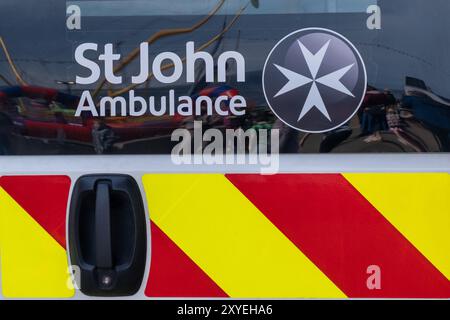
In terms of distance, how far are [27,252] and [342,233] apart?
94cm

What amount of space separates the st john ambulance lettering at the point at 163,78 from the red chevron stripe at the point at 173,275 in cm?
36

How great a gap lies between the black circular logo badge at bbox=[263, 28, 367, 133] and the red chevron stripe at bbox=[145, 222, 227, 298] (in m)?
0.50

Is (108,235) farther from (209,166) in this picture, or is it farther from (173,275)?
(209,166)

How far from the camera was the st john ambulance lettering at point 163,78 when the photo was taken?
7.38 ft

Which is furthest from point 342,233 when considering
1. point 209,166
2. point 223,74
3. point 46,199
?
point 46,199

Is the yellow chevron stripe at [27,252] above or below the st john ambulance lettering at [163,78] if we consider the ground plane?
below

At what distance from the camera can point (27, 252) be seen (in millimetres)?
2281

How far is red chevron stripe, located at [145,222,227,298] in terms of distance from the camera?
7.38 feet

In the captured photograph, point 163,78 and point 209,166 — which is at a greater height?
point 163,78

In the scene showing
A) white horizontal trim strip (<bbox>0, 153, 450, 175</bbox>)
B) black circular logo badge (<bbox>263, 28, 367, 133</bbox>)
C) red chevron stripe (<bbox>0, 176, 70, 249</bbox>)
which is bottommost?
red chevron stripe (<bbox>0, 176, 70, 249</bbox>)

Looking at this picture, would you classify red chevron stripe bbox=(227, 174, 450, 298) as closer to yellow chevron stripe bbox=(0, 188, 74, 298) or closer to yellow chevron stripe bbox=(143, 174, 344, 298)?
yellow chevron stripe bbox=(143, 174, 344, 298)

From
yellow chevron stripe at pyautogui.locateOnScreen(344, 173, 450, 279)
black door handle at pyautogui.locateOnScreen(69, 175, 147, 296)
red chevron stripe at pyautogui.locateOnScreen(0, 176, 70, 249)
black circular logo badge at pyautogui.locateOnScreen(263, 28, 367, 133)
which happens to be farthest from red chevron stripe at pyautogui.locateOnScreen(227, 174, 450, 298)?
red chevron stripe at pyautogui.locateOnScreen(0, 176, 70, 249)

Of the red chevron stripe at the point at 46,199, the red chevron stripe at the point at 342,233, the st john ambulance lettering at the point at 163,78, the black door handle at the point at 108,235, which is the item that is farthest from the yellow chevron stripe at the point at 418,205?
the red chevron stripe at the point at 46,199

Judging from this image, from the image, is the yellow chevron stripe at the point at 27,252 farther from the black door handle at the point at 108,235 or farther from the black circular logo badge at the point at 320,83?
the black circular logo badge at the point at 320,83
